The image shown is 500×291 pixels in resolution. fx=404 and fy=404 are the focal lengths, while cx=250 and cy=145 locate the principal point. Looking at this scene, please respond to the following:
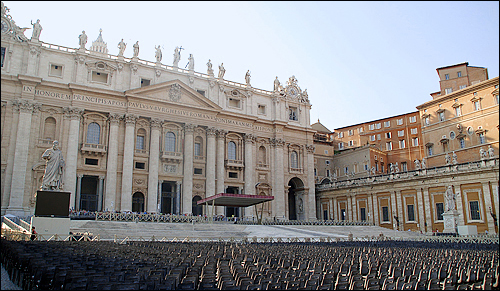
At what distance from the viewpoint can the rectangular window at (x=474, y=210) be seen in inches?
1557

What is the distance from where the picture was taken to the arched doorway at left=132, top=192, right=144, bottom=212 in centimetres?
4569

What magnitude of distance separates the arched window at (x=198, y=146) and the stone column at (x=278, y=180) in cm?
1061

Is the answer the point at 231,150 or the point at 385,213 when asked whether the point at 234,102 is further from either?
the point at 385,213

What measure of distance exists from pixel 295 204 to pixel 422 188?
1936 centimetres

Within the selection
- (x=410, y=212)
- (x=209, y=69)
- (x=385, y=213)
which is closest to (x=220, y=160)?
(x=209, y=69)

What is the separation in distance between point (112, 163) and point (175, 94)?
11.0 metres

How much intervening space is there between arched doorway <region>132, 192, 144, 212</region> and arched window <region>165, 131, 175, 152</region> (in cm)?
607

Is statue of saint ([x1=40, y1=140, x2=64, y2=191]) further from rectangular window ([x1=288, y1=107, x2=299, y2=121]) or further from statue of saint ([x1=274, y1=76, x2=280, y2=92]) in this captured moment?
rectangular window ([x1=288, y1=107, x2=299, y2=121])

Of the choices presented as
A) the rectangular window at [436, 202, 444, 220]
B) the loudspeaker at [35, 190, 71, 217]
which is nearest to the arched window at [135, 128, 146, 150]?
the loudspeaker at [35, 190, 71, 217]

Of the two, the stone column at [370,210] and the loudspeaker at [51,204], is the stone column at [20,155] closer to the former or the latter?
the loudspeaker at [51,204]

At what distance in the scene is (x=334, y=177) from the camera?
65062mm

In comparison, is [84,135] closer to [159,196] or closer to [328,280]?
[159,196]

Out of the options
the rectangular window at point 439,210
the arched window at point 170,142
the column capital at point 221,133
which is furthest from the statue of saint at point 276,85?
the rectangular window at point 439,210

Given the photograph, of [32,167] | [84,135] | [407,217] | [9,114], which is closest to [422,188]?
[407,217]
